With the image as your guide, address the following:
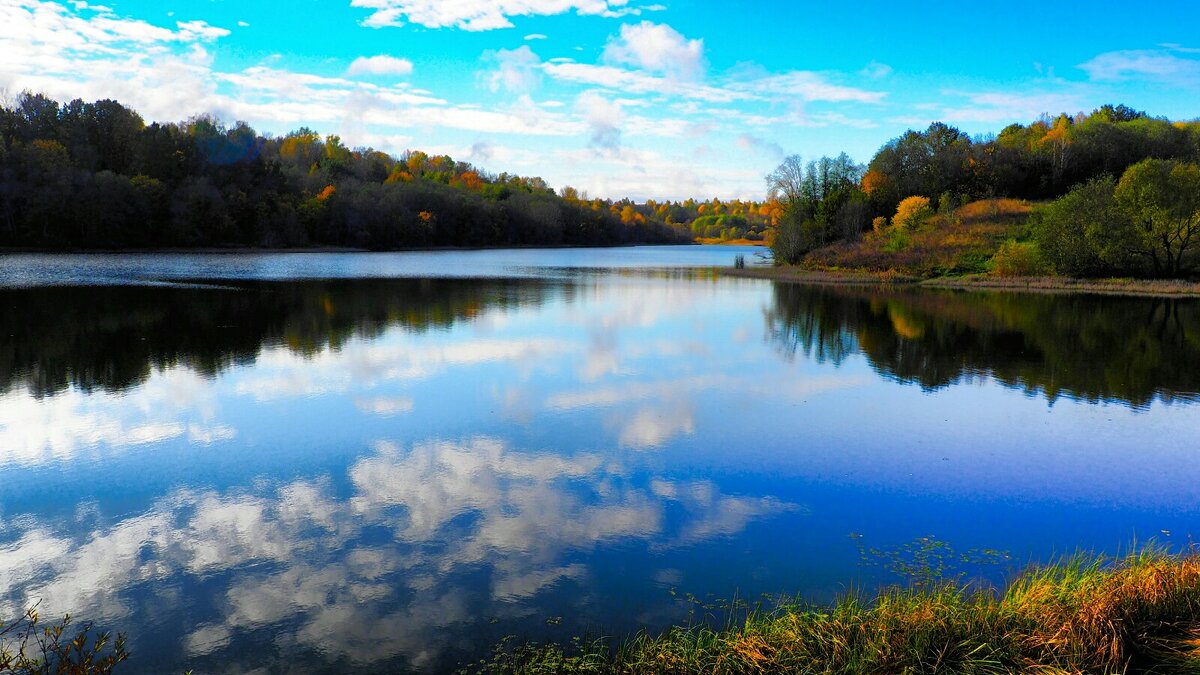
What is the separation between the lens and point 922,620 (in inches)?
220

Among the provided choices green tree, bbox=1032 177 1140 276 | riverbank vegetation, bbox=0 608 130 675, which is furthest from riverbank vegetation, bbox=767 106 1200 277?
riverbank vegetation, bbox=0 608 130 675

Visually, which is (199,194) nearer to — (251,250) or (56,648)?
(251,250)

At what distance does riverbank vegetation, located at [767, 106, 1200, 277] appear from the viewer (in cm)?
4300

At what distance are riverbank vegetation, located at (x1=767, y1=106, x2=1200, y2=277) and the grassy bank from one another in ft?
148

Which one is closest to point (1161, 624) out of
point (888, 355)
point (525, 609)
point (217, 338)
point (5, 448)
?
point (525, 609)

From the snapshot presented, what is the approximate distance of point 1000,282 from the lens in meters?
45.0

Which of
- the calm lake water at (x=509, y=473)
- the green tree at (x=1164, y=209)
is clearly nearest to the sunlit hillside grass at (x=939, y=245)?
the green tree at (x=1164, y=209)

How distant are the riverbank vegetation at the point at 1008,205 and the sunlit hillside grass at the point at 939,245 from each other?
0.11 m

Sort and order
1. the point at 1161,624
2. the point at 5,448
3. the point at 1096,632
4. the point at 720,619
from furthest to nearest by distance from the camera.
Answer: the point at 5,448 → the point at 720,619 → the point at 1161,624 → the point at 1096,632

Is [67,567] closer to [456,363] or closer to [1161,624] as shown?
[1161,624]

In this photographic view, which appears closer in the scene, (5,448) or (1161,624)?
(1161,624)

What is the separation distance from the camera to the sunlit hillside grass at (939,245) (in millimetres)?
52250

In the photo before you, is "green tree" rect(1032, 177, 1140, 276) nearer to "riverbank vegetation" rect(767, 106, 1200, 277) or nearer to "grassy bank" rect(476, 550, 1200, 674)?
"riverbank vegetation" rect(767, 106, 1200, 277)

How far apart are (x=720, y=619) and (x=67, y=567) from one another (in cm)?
607
